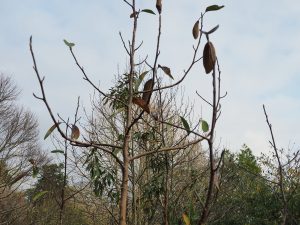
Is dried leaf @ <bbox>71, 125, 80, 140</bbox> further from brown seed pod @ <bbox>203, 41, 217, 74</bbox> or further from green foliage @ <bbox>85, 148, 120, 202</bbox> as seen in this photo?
green foliage @ <bbox>85, 148, 120, 202</bbox>

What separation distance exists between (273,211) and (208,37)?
35.6 ft

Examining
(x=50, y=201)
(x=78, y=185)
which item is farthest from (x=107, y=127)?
(x=50, y=201)

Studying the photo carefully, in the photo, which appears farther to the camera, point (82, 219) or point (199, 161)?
point (82, 219)

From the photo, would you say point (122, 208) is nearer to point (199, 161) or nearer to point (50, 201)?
point (199, 161)

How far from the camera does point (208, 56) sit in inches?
40.1

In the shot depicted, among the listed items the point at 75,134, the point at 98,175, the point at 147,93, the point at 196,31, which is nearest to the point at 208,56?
the point at 196,31

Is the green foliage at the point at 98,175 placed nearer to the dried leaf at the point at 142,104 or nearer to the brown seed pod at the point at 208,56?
the dried leaf at the point at 142,104

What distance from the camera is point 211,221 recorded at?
1112 centimetres

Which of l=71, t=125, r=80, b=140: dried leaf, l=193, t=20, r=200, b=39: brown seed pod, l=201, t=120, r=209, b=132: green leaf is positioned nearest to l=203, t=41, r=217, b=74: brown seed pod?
l=193, t=20, r=200, b=39: brown seed pod

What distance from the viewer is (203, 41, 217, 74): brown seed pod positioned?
1.01 meters

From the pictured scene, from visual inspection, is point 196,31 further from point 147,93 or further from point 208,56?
Answer: point 147,93

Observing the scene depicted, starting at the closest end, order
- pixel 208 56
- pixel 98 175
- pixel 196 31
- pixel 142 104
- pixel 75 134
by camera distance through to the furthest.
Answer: pixel 208 56
pixel 196 31
pixel 142 104
pixel 75 134
pixel 98 175

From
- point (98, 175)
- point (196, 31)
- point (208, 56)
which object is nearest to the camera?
point (208, 56)

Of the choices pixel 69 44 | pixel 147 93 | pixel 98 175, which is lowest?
pixel 147 93
